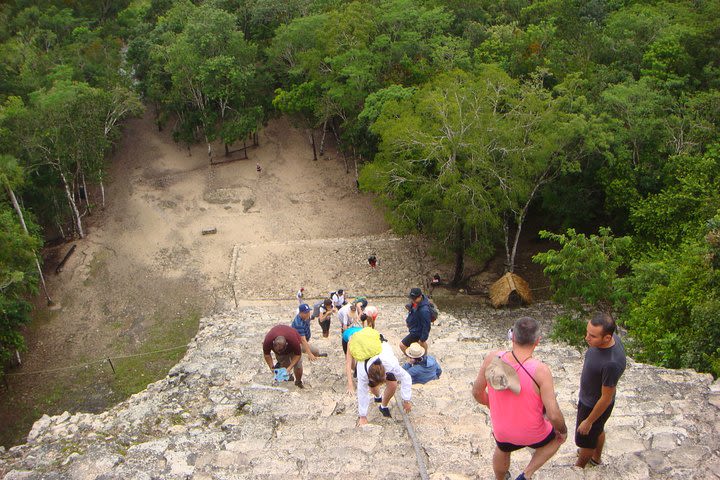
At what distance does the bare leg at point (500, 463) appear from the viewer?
6.13m

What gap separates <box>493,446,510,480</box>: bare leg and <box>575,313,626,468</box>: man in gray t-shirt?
84 centimetres

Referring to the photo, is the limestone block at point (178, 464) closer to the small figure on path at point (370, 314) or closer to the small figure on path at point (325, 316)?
the small figure on path at point (370, 314)

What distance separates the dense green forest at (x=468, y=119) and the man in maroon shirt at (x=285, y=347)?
638 centimetres

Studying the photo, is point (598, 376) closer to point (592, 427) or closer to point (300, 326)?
point (592, 427)

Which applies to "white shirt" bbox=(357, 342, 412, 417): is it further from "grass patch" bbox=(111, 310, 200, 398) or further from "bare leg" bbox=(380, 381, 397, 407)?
"grass patch" bbox=(111, 310, 200, 398)

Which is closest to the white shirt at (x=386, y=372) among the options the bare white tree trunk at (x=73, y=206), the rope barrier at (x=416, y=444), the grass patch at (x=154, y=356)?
the rope barrier at (x=416, y=444)

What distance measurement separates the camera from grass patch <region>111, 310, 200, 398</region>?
1864 centimetres

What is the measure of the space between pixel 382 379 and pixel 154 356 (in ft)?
45.2

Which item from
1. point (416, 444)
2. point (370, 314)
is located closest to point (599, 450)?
point (416, 444)

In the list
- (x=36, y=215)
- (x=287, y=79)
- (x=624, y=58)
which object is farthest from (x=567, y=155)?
(x=36, y=215)

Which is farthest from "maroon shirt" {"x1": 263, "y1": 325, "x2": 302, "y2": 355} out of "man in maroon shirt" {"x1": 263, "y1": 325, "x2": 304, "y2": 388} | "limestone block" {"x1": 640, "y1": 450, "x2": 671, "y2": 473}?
"limestone block" {"x1": 640, "y1": 450, "x2": 671, "y2": 473}

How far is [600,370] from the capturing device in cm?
601

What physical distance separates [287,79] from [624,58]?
14.6 meters

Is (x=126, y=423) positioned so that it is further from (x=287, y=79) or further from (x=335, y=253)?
(x=287, y=79)
